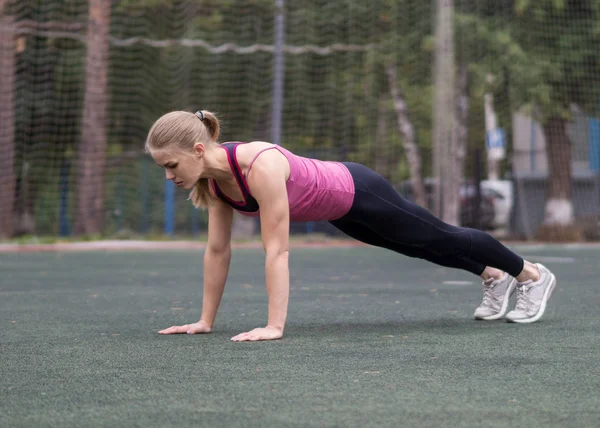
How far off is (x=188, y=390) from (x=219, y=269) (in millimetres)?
1492

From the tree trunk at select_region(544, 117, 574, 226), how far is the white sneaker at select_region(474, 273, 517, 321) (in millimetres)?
13183

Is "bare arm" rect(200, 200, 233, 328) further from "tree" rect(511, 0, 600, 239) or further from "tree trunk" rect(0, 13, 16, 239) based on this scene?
"tree" rect(511, 0, 600, 239)

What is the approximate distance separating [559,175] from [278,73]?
5398 millimetres

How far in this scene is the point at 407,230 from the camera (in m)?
4.48

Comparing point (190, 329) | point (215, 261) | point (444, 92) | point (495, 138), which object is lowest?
point (190, 329)

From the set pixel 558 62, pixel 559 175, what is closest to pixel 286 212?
pixel 558 62

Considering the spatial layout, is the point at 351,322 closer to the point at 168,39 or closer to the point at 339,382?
the point at 339,382

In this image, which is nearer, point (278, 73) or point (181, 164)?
point (181, 164)

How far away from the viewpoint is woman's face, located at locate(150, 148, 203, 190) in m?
4.06

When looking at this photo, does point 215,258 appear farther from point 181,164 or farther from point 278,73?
point 278,73

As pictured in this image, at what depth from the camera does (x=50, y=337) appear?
427 cm

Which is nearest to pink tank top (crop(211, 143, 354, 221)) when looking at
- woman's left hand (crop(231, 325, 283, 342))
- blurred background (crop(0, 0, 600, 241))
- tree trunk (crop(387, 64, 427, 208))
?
woman's left hand (crop(231, 325, 283, 342))

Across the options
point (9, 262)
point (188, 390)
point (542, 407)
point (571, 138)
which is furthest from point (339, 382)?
point (571, 138)

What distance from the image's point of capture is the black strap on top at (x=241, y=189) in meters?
4.13
